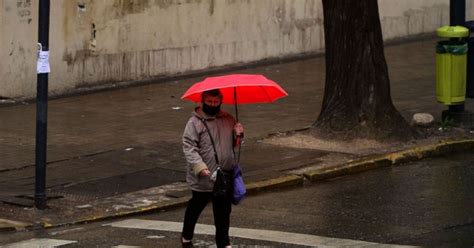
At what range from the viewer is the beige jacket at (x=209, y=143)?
9.91 metres

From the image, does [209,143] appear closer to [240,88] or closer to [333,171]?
[240,88]

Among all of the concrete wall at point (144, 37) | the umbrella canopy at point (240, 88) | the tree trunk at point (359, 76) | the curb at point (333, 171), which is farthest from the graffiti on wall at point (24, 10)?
the umbrella canopy at point (240, 88)

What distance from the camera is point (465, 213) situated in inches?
462

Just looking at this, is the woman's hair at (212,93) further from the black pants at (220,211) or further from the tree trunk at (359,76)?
the tree trunk at (359,76)

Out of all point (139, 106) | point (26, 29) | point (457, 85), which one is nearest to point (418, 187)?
point (457, 85)

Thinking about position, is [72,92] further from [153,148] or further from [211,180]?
[211,180]

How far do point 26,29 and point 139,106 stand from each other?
89.3 inches

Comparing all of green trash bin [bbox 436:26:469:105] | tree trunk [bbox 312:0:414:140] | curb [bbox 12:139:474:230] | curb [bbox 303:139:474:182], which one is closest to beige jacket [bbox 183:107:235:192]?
curb [bbox 12:139:474:230]

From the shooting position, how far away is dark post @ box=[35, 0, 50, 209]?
12.2 metres

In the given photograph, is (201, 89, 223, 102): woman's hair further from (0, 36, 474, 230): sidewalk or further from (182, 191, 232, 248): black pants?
(0, 36, 474, 230): sidewalk

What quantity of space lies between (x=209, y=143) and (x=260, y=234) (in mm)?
1484

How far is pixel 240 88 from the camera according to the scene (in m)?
10.4

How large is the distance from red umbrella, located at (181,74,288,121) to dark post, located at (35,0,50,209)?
255 centimetres

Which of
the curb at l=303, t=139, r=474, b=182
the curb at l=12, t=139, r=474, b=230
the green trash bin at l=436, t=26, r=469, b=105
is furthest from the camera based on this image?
the green trash bin at l=436, t=26, r=469, b=105
